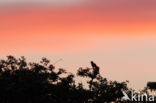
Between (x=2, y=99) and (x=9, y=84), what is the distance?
1560mm

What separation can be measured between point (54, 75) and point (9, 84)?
5.56 m

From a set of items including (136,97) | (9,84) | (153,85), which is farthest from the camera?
(136,97)

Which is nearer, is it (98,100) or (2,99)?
(2,99)

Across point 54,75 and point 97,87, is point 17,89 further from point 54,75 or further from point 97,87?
point 97,87

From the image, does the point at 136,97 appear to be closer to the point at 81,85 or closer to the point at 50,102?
the point at 81,85

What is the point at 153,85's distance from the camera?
1999 inches

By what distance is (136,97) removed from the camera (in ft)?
207

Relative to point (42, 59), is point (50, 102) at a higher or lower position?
lower

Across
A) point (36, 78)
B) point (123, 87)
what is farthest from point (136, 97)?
point (36, 78)

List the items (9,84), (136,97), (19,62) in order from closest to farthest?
(9,84)
(19,62)
(136,97)

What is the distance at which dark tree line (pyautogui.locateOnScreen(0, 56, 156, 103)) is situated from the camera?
54.8m

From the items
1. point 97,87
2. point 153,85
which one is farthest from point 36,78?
point 153,85

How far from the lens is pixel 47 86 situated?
56.6 meters

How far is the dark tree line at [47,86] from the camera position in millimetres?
54781
